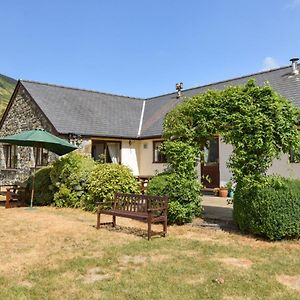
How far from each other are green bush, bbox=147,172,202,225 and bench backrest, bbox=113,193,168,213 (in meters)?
0.70

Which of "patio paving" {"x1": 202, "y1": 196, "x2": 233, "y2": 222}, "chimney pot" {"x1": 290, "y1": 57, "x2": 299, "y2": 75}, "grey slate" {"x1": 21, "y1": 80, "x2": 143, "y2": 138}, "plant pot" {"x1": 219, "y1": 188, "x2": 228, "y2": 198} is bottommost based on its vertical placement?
"patio paving" {"x1": 202, "y1": 196, "x2": 233, "y2": 222}

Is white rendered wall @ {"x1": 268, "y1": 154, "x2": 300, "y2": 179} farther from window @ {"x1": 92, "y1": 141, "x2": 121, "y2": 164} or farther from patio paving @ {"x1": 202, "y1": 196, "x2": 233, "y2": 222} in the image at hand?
window @ {"x1": 92, "y1": 141, "x2": 121, "y2": 164}

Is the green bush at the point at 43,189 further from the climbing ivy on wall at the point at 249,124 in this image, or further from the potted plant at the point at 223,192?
the potted plant at the point at 223,192

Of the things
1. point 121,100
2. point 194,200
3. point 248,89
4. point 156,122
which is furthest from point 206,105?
point 121,100

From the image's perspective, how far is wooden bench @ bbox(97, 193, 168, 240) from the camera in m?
8.61

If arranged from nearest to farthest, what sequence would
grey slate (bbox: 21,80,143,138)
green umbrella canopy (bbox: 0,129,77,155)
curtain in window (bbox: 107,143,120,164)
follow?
green umbrella canopy (bbox: 0,129,77,155) < grey slate (bbox: 21,80,143,138) < curtain in window (bbox: 107,143,120,164)

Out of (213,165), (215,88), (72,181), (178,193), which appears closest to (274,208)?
(178,193)

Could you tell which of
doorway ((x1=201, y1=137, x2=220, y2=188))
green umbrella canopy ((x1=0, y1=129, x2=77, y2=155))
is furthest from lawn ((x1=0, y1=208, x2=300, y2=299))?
doorway ((x1=201, y1=137, x2=220, y2=188))

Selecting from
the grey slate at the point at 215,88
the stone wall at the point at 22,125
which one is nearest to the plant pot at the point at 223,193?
the grey slate at the point at 215,88

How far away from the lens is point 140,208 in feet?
30.6

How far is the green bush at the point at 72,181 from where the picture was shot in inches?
544

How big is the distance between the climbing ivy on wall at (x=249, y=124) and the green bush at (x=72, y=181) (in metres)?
5.07

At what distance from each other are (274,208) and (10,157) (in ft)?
63.8

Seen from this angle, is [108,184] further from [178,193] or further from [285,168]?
[285,168]
